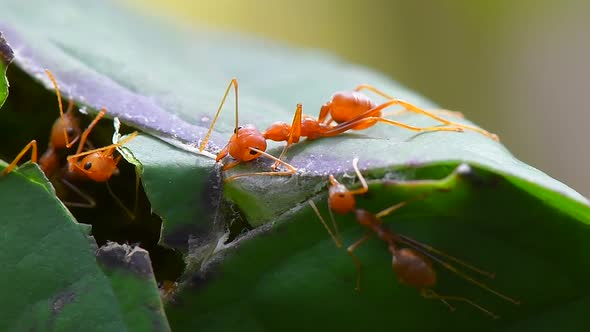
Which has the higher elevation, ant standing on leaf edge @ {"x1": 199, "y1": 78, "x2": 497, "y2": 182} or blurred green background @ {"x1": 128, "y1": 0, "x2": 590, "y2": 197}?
ant standing on leaf edge @ {"x1": 199, "y1": 78, "x2": 497, "y2": 182}

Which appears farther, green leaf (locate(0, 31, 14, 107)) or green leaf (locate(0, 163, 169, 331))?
green leaf (locate(0, 31, 14, 107))

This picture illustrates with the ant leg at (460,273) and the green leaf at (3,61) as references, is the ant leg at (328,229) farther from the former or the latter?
the green leaf at (3,61)

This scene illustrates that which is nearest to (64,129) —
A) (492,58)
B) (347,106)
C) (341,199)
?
(347,106)

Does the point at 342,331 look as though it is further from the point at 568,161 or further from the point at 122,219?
the point at 568,161

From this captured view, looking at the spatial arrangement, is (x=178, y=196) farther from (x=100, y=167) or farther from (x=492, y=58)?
(x=492, y=58)

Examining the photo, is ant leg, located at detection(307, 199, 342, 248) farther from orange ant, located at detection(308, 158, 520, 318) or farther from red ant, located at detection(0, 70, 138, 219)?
red ant, located at detection(0, 70, 138, 219)

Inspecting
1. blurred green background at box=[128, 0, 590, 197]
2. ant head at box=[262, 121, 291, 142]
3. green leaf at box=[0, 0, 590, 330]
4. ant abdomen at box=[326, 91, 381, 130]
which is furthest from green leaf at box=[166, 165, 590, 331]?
blurred green background at box=[128, 0, 590, 197]

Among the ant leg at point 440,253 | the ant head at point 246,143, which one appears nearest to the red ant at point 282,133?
the ant head at point 246,143
